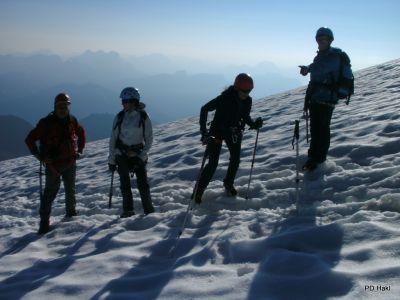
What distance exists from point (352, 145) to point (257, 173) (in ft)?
8.60

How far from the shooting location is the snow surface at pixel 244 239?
4.89 meters

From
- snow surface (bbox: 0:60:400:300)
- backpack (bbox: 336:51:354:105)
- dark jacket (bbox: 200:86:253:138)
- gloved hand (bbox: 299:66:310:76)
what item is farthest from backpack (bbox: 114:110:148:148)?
backpack (bbox: 336:51:354:105)

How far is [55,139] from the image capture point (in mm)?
8711

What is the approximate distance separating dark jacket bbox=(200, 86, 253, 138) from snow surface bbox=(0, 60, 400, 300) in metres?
1.63

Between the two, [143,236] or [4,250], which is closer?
[143,236]

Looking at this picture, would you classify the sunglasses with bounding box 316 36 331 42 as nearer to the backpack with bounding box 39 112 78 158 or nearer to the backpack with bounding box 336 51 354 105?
the backpack with bounding box 336 51 354 105

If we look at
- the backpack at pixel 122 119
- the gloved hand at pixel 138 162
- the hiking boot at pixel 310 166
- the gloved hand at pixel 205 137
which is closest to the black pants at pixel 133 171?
the gloved hand at pixel 138 162

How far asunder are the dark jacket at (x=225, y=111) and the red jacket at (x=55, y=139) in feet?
9.64

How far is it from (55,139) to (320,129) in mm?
5822

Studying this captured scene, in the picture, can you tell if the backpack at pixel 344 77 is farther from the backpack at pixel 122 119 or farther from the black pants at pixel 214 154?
the backpack at pixel 122 119

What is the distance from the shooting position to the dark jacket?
326 inches

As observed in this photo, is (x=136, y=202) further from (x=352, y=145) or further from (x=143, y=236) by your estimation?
(x=352, y=145)

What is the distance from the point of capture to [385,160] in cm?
912

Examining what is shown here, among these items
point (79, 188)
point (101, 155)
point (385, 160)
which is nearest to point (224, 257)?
point (385, 160)
